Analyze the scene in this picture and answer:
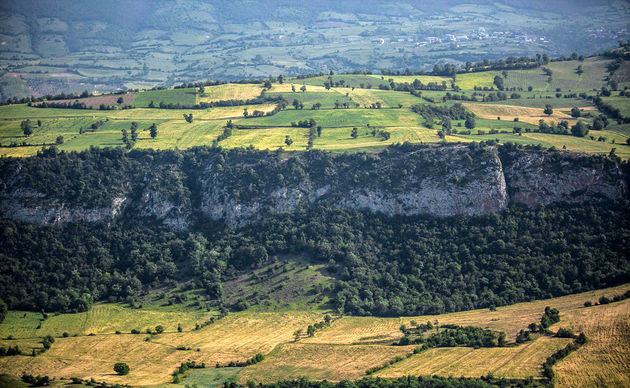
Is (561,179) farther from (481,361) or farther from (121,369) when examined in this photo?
(121,369)

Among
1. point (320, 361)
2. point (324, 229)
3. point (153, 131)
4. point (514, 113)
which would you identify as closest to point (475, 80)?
point (514, 113)

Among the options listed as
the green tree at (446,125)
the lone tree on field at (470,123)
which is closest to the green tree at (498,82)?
the green tree at (446,125)

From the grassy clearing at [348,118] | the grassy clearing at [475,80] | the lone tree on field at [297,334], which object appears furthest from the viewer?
the grassy clearing at [475,80]

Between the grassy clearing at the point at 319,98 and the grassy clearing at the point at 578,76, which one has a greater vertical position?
the grassy clearing at the point at 578,76

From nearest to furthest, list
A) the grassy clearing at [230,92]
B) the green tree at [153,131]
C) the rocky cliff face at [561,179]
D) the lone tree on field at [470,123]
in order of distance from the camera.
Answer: the rocky cliff face at [561,179] → the green tree at [153,131] → the lone tree on field at [470,123] → the grassy clearing at [230,92]

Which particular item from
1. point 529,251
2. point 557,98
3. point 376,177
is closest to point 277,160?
point 376,177

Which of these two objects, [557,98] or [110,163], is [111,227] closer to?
[110,163]

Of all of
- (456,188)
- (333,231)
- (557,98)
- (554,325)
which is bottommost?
(554,325)

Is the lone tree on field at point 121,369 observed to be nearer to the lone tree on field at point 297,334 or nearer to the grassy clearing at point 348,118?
the lone tree on field at point 297,334
